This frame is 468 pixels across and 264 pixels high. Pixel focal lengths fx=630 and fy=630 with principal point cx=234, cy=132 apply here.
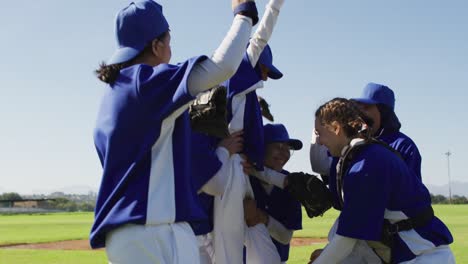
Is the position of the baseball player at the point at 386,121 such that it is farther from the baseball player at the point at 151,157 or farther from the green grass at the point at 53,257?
the green grass at the point at 53,257

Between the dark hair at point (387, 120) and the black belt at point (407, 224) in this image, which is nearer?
the black belt at point (407, 224)

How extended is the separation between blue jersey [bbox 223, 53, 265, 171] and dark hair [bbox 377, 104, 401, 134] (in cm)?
126

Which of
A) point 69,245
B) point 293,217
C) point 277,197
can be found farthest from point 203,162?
point 69,245

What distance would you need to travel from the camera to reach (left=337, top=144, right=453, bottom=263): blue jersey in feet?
12.9

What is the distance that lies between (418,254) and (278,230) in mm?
1724

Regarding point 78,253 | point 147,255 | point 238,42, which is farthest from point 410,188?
point 78,253

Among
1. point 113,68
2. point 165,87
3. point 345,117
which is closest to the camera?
point 165,87

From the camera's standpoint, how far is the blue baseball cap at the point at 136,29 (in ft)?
11.2

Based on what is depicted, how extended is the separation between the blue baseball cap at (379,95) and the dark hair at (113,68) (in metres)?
2.48

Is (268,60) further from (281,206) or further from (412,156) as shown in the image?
(412,156)

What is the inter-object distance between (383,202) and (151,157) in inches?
63.4

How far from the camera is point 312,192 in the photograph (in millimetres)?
4926

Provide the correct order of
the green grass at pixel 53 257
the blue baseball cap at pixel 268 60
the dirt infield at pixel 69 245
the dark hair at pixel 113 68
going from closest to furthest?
the dark hair at pixel 113 68
the blue baseball cap at pixel 268 60
the green grass at pixel 53 257
the dirt infield at pixel 69 245

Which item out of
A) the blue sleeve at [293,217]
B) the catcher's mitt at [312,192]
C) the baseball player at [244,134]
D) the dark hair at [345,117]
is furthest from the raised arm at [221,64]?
the blue sleeve at [293,217]
